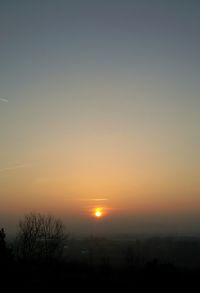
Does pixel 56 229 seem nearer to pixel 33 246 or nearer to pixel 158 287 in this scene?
pixel 33 246

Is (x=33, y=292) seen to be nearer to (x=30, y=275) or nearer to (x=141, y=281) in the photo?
(x=30, y=275)

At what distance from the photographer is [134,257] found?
78.9 meters

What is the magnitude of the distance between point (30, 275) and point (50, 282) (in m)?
2.93

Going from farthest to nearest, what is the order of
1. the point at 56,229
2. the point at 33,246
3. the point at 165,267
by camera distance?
the point at 56,229 → the point at 33,246 → the point at 165,267

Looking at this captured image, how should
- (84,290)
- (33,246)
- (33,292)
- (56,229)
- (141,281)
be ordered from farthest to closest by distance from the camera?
(56,229) < (33,246) < (141,281) < (84,290) < (33,292)

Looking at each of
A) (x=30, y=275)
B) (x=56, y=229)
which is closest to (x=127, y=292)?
(x=30, y=275)

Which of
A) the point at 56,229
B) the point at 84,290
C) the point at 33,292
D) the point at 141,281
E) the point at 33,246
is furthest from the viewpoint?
the point at 56,229

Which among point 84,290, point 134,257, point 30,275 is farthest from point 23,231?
point 84,290

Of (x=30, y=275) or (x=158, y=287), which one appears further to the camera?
(x=30, y=275)

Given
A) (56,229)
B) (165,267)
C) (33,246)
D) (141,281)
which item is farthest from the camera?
(56,229)

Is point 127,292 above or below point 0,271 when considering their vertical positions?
below

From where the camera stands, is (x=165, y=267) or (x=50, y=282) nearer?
(x=50, y=282)

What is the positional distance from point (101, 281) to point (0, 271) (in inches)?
320

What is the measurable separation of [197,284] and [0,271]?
16.0m
